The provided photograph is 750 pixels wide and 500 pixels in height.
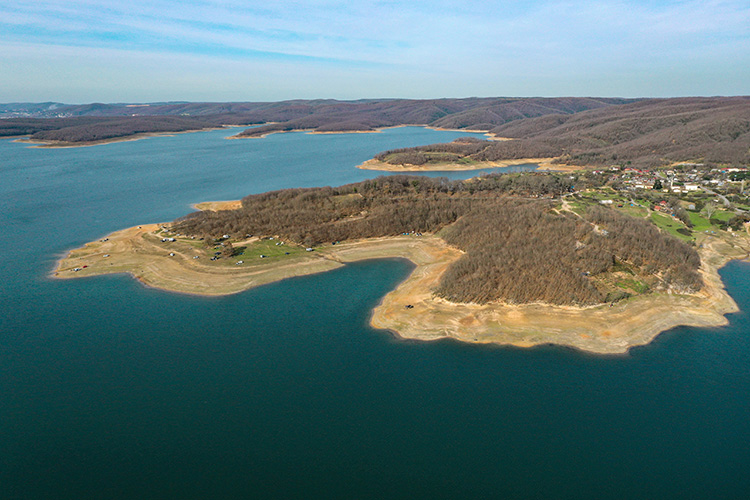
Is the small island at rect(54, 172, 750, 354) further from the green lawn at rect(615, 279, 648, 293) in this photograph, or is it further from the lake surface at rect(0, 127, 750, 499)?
the lake surface at rect(0, 127, 750, 499)

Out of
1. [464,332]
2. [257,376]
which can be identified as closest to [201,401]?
[257,376]

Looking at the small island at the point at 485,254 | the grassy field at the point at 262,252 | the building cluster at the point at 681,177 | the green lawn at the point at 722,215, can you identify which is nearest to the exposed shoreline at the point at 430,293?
the small island at the point at 485,254

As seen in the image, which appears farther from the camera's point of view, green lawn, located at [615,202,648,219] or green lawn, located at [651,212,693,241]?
green lawn, located at [615,202,648,219]

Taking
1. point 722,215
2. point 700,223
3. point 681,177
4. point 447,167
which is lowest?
point 700,223

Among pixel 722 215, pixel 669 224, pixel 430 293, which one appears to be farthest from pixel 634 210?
pixel 430 293

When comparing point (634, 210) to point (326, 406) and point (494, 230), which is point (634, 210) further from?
point (326, 406)

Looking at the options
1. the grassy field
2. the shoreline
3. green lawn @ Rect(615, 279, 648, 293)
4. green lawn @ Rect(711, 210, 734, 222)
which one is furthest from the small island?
the shoreline

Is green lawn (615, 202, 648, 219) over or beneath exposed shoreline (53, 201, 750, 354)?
over

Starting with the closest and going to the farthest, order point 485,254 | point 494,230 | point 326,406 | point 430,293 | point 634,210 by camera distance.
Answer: point 326,406 → point 430,293 → point 485,254 → point 494,230 → point 634,210
